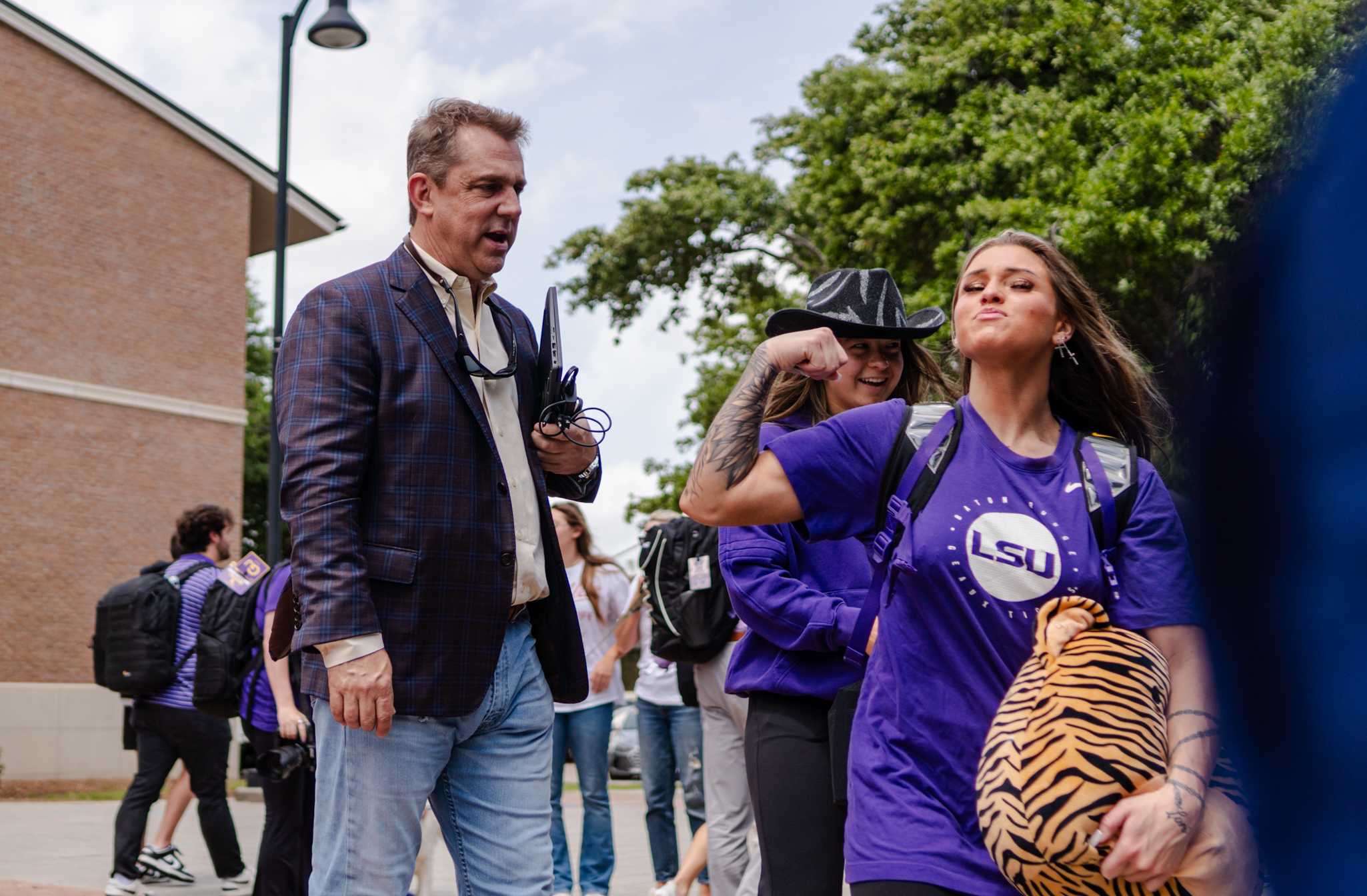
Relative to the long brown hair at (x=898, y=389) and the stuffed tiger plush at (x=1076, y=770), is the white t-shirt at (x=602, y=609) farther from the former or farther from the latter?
the stuffed tiger plush at (x=1076, y=770)

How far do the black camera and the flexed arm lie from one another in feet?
13.5

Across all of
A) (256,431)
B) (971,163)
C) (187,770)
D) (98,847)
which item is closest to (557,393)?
(187,770)

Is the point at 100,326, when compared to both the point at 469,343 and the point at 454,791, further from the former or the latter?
the point at 454,791

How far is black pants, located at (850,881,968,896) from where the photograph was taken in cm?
260

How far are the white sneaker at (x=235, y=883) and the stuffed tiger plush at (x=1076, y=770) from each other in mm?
7831

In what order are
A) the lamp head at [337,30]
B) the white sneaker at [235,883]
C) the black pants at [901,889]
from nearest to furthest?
1. the black pants at [901,889]
2. the white sneaker at [235,883]
3. the lamp head at [337,30]

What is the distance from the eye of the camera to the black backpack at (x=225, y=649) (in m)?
7.57

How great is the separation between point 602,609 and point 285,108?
6.79 m

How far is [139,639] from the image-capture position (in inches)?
358

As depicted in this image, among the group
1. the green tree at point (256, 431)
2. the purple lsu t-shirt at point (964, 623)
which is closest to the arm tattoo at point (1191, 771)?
the purple lsu t-shirt at point (964, 623)

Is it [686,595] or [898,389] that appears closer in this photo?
[898,389]

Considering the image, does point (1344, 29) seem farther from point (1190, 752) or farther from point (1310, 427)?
point (1190, 752)

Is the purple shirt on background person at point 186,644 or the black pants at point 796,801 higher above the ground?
the purple shirt on background person at point 186,644

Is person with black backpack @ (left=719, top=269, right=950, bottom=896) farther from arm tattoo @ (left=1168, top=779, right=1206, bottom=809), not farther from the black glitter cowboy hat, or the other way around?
arm tattoo @ (left=1168, top=779, right=1206, bottom=809)
